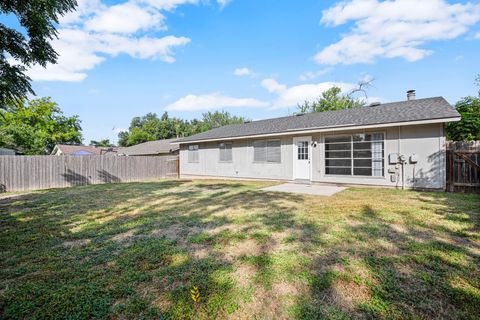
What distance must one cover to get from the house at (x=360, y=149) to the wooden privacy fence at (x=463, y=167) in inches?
15.5

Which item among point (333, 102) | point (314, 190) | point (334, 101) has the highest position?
point (334, 101)

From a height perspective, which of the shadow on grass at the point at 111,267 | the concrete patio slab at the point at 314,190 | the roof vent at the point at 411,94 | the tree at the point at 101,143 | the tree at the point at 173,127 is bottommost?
the shadow on grass at the point at 111,267

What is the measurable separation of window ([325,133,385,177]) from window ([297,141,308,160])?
0.94 meters

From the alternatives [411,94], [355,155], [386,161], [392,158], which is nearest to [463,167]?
[392,158]

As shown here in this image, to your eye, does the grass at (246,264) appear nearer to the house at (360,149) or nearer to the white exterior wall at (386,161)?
the white exterior wall at (386,161)

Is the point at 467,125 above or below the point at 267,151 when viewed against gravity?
above

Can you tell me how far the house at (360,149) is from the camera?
780 centimetres

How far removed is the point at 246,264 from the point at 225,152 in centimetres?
1139

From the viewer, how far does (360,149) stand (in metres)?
9.23

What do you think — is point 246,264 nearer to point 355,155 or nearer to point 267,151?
point 355,155

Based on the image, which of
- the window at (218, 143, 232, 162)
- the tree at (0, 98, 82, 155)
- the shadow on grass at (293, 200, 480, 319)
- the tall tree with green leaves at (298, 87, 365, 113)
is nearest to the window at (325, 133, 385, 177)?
the shadow on grass at (293, 200, 480, 319)

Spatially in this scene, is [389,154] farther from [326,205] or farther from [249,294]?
[249,294]

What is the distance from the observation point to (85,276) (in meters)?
2.58

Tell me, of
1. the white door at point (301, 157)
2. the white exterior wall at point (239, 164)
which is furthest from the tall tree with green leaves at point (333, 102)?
the white door at point (301, 157)
